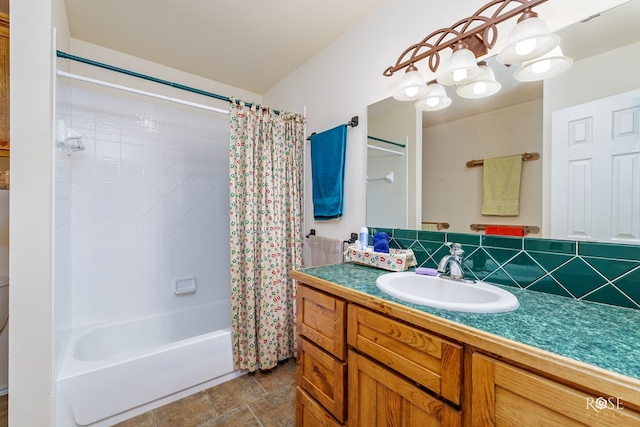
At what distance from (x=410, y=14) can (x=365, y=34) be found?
345 mm

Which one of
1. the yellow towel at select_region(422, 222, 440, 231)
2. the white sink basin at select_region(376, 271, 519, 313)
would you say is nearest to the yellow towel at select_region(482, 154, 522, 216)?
the yellow towel at select_region(422, 222, 440, 231)

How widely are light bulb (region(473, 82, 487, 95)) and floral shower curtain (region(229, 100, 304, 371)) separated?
1299mm

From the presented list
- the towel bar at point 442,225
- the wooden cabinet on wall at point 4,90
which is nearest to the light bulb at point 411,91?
the towel bar at point 442,225

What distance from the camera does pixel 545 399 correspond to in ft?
1.84

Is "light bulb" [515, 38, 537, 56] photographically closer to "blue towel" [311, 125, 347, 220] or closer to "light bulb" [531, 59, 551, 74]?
"light bulb" [531, 59, 551, 74]

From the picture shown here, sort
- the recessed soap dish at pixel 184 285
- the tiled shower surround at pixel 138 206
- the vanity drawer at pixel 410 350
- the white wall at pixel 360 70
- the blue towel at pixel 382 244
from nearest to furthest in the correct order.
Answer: the vanity drawer at pixel 410 350
the white wall at pixel 360 70
the blue towel at pixel 382 244
the tiled shower surround at pixel 138 206
the recessed soap dish at pixel 184 285

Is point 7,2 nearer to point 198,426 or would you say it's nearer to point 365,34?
point 365,34

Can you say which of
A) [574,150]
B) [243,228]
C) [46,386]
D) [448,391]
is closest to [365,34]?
[574,150]

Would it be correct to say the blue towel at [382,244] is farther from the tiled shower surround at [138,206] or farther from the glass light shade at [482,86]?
the tiled shower surround at [138,206]

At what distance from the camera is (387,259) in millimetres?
1333

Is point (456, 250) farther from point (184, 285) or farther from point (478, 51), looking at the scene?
point (184, 285)

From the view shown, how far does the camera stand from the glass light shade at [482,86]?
3.71 feet

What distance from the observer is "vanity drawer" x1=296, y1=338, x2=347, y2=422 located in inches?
41.6

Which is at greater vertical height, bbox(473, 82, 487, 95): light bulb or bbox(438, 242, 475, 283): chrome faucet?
bbox(473, 82, 487, 95): light bulb
